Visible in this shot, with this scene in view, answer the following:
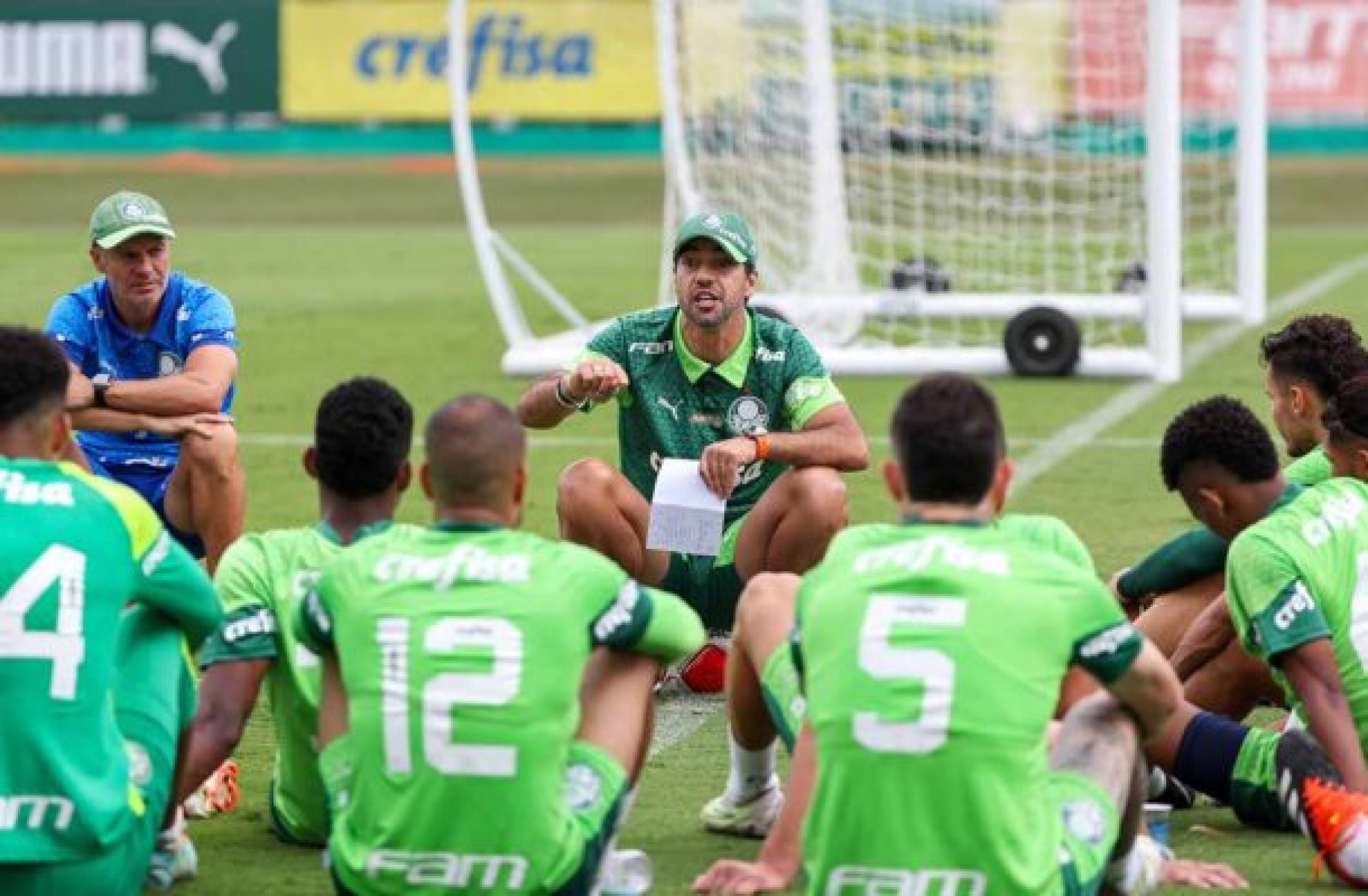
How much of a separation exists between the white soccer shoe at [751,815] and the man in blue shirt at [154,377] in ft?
6.51

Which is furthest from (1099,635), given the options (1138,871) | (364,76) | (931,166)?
(364,76)

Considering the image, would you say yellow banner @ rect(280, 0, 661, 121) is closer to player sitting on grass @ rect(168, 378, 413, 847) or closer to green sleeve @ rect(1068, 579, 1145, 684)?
player sitting on grass @ rect(168, 378, 413, 847)

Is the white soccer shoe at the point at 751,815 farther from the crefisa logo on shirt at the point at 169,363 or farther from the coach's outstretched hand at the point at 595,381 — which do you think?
the crefisa logo on shirt at the point at 169,363

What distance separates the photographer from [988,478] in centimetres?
505

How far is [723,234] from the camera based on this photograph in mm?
A: 7770

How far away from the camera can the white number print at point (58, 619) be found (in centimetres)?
511

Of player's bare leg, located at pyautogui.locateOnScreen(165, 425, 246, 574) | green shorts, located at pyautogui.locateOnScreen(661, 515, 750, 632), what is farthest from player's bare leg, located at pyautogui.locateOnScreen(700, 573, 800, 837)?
player's bare leg, located at pyautogui.locateOnScreen(165, 425, 246, 574)

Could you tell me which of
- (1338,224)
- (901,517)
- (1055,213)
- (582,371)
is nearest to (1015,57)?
(1055,213)

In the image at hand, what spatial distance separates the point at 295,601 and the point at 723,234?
231cm

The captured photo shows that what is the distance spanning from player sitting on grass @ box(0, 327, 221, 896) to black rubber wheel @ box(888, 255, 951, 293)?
12.3 metres

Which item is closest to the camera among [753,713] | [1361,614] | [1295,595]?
[1295,595]

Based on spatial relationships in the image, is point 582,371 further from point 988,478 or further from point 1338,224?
point 1338,224

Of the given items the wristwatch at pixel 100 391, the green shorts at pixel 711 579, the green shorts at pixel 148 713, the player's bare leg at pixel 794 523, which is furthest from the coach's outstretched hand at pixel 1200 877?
the wristwatch at pixel 100 391

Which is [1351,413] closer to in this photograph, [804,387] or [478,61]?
[804,387]
